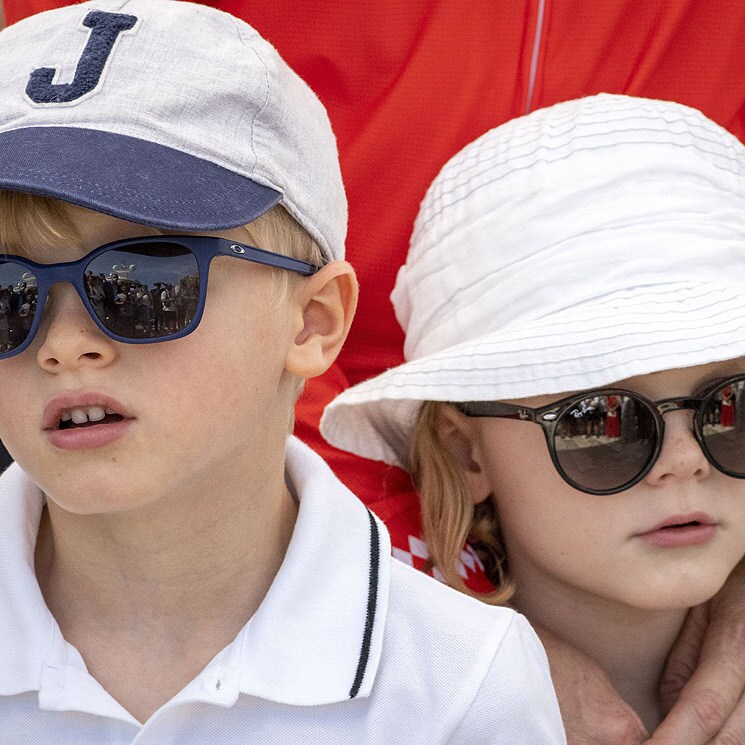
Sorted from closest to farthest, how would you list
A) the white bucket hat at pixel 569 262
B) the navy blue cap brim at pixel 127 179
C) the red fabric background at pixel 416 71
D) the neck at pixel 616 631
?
the navy blue cap brim at pixel 127 179
the white bucket hat at pixel 569 262
the neck at pixel 616 631
the red fabric background at pixel 416 71

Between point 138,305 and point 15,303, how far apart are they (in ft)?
0.38

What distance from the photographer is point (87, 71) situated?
121cm

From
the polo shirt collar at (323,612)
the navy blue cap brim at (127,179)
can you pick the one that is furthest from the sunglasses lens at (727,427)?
the navy blue cap brim at (127,179)

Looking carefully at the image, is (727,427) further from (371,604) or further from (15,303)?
(15,303)

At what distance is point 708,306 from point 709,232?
0.47 ft

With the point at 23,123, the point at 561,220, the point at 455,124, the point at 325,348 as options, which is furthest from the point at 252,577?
the point at 455,124

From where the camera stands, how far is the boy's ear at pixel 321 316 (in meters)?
1.34

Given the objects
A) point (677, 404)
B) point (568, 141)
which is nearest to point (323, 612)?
point (677, 404)

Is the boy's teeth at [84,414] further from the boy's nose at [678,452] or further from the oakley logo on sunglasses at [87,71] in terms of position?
the boy's nose at [678,452]

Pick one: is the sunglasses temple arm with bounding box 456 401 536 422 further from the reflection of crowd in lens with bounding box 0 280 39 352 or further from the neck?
the reflection of crowd in lens with bounding box 0 280 39 352

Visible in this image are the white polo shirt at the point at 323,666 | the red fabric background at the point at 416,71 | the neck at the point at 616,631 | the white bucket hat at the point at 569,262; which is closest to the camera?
the white polo shirt at the point at 323,666

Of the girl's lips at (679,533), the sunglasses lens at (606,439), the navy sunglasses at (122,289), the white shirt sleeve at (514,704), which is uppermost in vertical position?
the navy sunglasses at (122,289)

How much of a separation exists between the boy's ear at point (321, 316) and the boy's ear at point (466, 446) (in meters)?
0.42

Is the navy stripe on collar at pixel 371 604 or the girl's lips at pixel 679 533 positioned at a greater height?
the girl's lips at pixel 679 533
